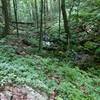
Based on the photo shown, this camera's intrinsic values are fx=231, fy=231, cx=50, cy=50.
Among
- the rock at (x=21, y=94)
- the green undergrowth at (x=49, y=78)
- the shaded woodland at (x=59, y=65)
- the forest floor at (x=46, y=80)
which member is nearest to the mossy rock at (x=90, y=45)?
the shaded woodland at (x=59, y=65)

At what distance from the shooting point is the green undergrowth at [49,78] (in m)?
6.54

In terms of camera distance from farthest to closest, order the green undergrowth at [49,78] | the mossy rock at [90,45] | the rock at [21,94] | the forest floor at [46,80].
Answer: the mossy rock at [90,45]
the green undergrowth at [49,78]
the forest floor at [46,80]
the rock at [21,94]

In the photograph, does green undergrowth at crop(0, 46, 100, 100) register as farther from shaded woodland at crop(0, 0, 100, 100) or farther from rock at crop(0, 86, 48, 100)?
rock at crop(0, 86, 48, 100)

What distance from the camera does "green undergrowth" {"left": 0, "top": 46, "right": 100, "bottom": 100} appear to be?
6539mm

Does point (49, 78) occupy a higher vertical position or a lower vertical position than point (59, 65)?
higher

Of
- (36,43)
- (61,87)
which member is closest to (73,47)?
(36,43)

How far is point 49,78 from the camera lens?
748cm

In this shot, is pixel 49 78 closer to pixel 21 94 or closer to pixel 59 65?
pixel 21 94

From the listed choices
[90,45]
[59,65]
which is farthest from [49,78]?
[90,45]

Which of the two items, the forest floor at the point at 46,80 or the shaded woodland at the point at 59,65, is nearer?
the forest floor at the point at 46,80

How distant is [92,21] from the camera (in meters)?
15.1

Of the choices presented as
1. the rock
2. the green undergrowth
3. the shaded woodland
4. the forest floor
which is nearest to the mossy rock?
the shaded woodland

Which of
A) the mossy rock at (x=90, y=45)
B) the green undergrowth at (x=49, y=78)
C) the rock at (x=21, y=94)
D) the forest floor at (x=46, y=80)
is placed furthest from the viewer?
the mossy rock at (x=90, y=45)

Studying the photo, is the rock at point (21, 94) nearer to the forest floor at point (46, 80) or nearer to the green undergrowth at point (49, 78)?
the forest floor at point (46, 80)
